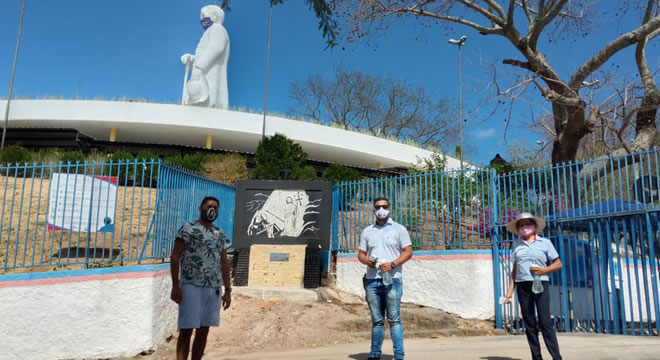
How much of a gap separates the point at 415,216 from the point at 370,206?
0.98 metres

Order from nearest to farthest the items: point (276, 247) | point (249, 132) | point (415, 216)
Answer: point (415, 216) < point (276, 247) < point (249, 132)

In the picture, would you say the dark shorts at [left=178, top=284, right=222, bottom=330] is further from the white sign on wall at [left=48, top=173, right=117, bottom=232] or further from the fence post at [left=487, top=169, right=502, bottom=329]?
the fence post at [left=487, top=169, right=502, bottom=329]

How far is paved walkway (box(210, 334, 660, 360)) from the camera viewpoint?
17.1 feet

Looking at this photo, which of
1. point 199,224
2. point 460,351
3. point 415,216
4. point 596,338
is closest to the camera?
point 199,224

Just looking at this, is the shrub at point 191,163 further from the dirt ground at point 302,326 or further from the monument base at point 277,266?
the dirt ground at point 302,326

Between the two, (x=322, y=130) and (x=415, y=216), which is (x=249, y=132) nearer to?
(x=322, y=130)

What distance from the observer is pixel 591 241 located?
22.9ft

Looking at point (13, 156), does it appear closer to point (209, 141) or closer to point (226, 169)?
point (226, 169)

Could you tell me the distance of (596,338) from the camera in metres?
6.25

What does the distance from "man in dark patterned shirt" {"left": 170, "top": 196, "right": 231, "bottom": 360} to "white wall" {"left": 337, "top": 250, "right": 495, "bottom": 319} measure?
4650 mm

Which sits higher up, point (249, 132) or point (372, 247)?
point (249, 132)

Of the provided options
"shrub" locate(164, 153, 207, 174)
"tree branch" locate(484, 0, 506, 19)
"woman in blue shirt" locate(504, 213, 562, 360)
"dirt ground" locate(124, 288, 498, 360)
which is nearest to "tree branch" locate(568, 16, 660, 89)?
"tree branch" locate(484, 0, 506, 19)

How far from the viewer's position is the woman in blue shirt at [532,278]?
4.41m

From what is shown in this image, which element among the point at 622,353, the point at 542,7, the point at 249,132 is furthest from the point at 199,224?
the point at 249,132
